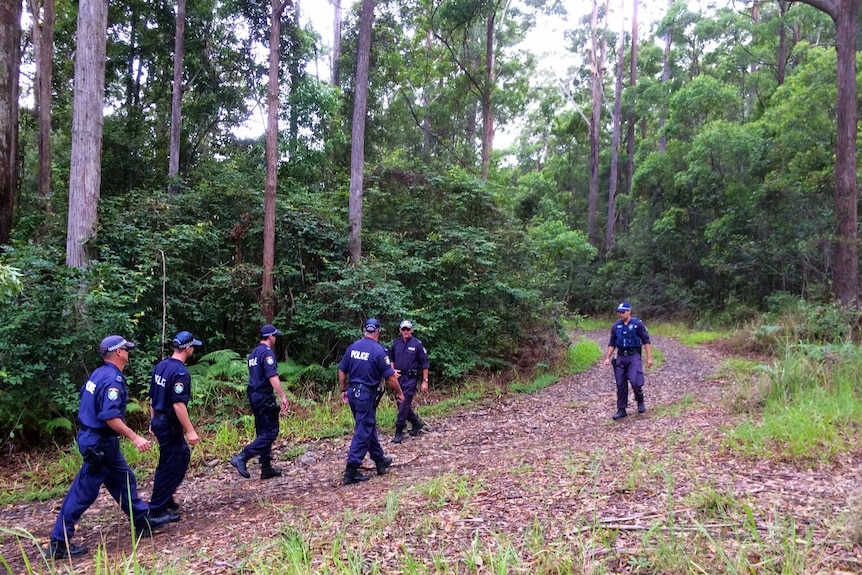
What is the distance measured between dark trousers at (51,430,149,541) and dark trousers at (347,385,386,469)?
2094 mm

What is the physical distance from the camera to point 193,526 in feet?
16.4

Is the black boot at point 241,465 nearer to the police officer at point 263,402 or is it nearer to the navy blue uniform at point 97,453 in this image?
the police officer at point 263,402

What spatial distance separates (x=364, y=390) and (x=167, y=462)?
6.89 feet

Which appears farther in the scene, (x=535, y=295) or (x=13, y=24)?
(x=535, y=295)

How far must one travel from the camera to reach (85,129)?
9.09 m

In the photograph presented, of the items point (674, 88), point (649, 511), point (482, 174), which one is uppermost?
point (674, 88)

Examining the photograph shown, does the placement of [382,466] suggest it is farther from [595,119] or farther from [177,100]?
[595,119]

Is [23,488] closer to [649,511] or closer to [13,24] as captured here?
[649,511]

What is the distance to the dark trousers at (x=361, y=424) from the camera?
595 cm

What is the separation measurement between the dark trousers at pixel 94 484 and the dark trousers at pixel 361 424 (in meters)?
2.09

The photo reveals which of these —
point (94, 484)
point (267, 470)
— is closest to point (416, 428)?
point (267, 470)

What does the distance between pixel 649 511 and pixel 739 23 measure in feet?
96.2

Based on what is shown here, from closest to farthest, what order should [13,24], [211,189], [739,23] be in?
[13,24], [211,189], [739,23]

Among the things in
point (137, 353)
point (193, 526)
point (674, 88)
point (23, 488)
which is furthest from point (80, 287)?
point (674, 88)
